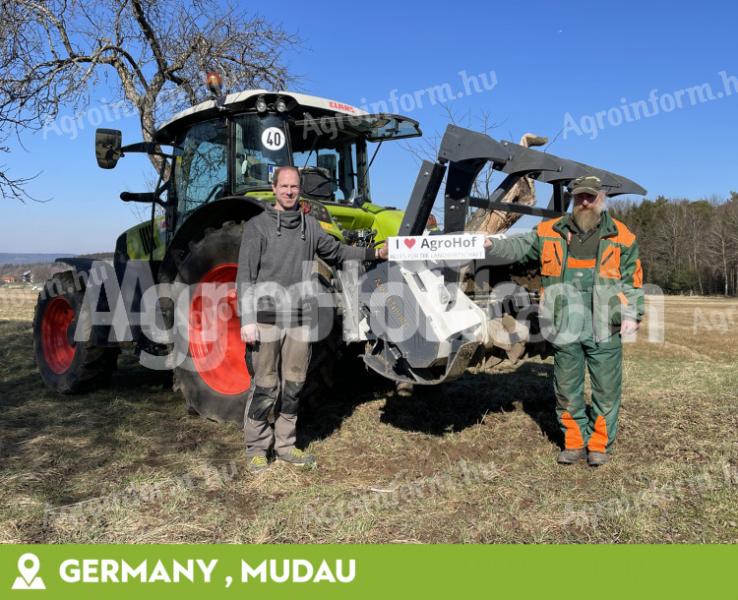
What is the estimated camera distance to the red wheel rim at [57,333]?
672cm

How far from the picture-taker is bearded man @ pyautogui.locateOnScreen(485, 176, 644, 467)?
3.97 meters

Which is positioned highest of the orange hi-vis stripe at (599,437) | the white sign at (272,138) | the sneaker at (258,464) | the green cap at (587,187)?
the white sign at (272,138)

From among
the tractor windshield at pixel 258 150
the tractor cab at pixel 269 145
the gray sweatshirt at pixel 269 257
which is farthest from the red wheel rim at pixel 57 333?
the gray sweatshirt at pixel 269 257

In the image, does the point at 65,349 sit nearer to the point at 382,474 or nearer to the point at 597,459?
the point at 382,474

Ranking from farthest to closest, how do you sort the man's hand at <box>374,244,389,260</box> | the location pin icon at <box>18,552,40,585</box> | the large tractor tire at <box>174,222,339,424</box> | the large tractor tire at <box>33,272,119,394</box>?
the large tractor tire at <box>33,272,119,394</box>, the large tractor tire at <box>174,222,339,424</box>, the man's hand at <box>374,244,389,260</box>, the location pin icon at <box>18,552,40,585</box>

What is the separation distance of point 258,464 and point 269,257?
50.5 inches

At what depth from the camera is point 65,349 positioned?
268 inches

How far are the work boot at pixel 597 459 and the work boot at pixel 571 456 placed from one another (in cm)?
7

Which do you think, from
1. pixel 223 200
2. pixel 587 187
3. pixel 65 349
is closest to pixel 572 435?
pixel 587 187

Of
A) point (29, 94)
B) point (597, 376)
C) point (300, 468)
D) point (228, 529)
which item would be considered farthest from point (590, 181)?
point (29, 94)

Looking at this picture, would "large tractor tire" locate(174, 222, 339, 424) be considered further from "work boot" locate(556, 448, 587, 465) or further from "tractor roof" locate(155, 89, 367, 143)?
"work boot" locate(556, 448, 587, 465)

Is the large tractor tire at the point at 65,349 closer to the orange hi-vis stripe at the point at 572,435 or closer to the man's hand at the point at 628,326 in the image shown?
the orange hi-vis stripe at the point at 572,435

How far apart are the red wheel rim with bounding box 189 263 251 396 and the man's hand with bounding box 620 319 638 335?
2.67 m

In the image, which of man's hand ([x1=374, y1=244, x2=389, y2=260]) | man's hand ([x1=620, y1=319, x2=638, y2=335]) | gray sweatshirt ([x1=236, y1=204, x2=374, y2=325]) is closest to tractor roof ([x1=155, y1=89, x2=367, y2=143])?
gray sweatshirt ([x1=236, y1=204, x2=374, y2=325])
